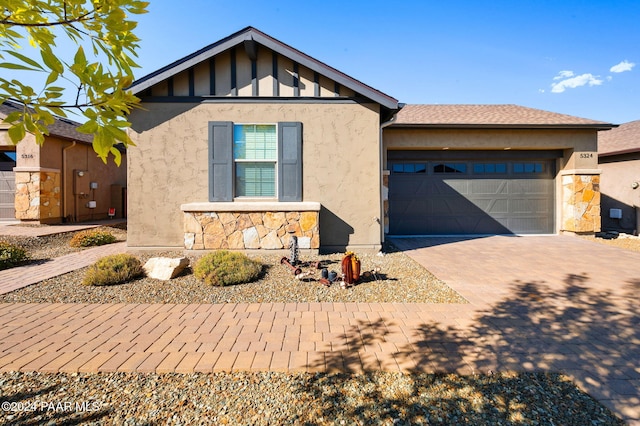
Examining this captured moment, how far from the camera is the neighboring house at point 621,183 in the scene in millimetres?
10742

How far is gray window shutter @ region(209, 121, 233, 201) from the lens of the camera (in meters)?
7.32

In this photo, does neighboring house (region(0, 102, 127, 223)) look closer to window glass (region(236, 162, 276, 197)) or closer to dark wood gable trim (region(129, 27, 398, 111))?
dark wood gable trim (region(129, 27, 398, 111))

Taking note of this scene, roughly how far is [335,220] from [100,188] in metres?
13.5

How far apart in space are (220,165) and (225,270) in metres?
3.16

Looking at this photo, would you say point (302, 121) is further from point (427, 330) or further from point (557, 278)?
point (557, 278)

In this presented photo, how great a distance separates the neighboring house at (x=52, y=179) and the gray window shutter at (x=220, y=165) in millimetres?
7955

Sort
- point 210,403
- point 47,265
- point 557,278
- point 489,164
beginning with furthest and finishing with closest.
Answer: point 489,164
point 47,265
point 557,278
point 210,403

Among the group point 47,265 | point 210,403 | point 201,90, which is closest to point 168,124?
point 201,90

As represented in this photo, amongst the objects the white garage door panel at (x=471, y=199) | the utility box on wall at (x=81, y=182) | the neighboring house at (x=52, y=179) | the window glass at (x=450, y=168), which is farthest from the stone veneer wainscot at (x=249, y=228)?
the utility box on wall at (x=81, y=182)

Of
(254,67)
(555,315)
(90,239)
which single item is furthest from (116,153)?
(90,239)

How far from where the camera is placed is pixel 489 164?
10.7 m

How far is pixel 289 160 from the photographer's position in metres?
7.38

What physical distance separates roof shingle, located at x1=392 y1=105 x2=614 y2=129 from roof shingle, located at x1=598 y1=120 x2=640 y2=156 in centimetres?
199

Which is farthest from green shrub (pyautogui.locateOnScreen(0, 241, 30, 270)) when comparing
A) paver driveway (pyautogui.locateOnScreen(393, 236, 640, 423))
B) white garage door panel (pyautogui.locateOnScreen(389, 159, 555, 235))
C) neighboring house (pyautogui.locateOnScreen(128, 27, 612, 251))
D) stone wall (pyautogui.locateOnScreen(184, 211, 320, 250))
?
white garage door panel (pyautogui.locateOnScreen(389, 159, 555, 235))
